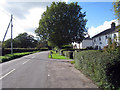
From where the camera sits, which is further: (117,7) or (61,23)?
(61,23)

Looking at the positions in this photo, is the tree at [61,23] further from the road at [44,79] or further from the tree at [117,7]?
the tree at [117,7]

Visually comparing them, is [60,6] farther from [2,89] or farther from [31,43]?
[31,43]

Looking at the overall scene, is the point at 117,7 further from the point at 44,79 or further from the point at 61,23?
the point at 61,23

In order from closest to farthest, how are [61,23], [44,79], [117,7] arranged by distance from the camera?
1. [117,7]
2. [44,79]
3. [61,23]

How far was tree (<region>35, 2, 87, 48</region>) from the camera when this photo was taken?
111ft

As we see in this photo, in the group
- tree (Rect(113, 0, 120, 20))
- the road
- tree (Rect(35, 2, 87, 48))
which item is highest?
tree (Rect(35, 2, 87, 48))

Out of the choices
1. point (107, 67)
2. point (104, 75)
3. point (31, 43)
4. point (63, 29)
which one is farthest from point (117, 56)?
point (31, 43)

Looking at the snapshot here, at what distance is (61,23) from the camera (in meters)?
33.9

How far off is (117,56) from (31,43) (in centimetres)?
9738

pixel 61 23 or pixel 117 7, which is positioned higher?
pixel 61 23

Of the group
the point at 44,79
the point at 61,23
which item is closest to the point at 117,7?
the point at 44,79

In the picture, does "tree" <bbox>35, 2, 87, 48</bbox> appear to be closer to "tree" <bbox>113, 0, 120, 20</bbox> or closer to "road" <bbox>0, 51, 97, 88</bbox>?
"road" <bbox>0, 51, 97, 88</bbox>

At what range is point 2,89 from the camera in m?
5.95

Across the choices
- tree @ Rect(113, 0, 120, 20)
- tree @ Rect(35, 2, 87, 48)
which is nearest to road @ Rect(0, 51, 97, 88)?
tree @ Rect(113, 0, 120, 20)
